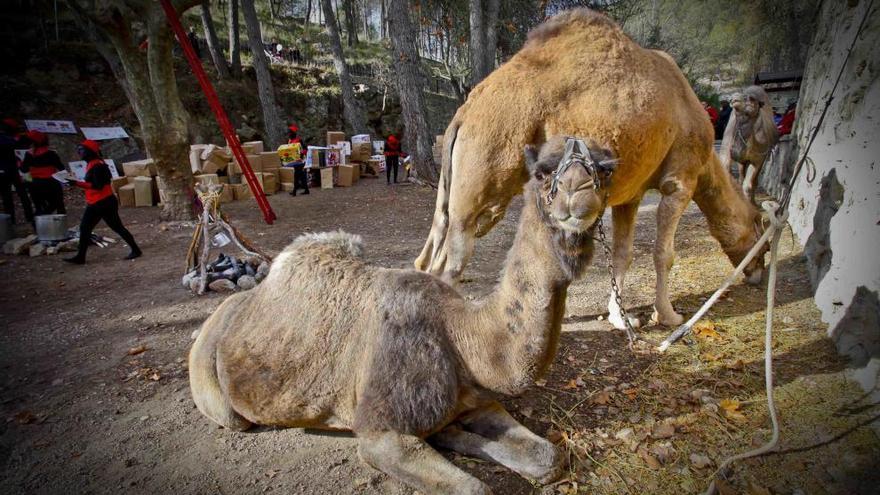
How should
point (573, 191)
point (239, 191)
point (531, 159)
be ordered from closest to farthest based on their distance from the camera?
point (573, 191), point (531, 159), point (239, 191)

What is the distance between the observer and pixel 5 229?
8453mm

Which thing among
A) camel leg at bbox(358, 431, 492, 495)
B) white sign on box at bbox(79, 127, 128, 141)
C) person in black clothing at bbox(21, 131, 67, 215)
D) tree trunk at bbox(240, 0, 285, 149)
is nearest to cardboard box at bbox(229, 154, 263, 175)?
person in black clothing at bbox(21, 131, 67, 215)

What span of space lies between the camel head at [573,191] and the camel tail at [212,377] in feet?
7.42

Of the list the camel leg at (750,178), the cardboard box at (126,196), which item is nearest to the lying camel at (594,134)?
the camel leg at (750,178)

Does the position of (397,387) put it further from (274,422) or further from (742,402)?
(742,402)

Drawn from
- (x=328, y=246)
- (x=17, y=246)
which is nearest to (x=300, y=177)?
(x=17, y=246)

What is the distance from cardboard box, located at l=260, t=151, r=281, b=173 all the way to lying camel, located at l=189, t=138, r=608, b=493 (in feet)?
38.9

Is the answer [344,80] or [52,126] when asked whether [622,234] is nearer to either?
[344,80]

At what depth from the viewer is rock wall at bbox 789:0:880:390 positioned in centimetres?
366

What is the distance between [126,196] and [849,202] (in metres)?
14.3

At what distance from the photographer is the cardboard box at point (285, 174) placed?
46.5ft

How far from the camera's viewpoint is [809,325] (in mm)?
4398

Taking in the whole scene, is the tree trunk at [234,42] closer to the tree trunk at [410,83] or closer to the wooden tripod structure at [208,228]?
the tree trunk at [410,83]

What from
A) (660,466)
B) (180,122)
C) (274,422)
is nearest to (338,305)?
(274,422)
